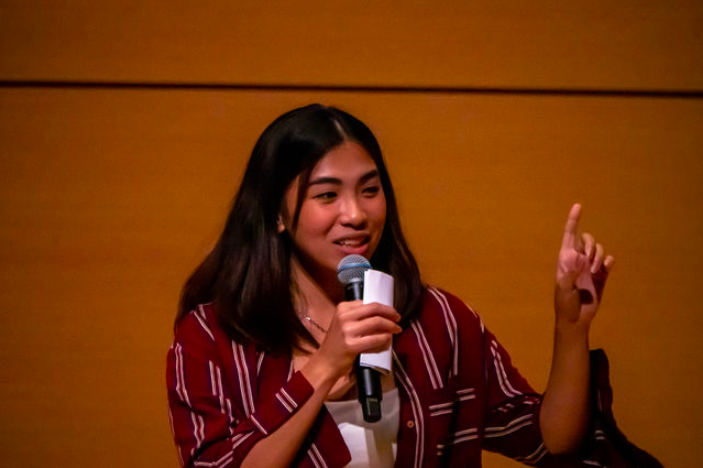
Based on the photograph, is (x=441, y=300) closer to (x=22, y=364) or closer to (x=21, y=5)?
(x=22, y=364)

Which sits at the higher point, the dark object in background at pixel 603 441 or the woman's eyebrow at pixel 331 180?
the woman's eyebrow at pixel 331 180

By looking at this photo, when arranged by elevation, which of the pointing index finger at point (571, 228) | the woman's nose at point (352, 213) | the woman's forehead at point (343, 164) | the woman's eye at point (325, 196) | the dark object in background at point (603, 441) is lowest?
the dark object in background at point (603, 441)

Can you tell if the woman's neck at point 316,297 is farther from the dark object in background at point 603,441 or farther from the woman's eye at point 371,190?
the dark object in background at point 603,441

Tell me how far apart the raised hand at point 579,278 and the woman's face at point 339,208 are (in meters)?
0.28

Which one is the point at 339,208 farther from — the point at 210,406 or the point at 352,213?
the point at 210,406

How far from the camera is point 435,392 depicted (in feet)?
3.99

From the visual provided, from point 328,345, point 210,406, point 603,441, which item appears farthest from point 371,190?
point 603,441

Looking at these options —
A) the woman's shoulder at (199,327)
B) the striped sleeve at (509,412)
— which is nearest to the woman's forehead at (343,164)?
the woman's shoulder at (199,327)

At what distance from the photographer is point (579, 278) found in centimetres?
110

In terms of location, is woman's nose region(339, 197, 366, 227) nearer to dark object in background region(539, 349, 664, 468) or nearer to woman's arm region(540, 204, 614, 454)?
woman's arm region(540, 204, 614, 454)

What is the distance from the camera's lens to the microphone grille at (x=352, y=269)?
3.32 feet

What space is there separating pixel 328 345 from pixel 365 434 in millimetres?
214

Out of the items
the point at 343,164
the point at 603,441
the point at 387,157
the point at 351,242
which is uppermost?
the point at 387,157

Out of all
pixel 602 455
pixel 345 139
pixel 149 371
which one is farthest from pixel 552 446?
pixel 149 371
